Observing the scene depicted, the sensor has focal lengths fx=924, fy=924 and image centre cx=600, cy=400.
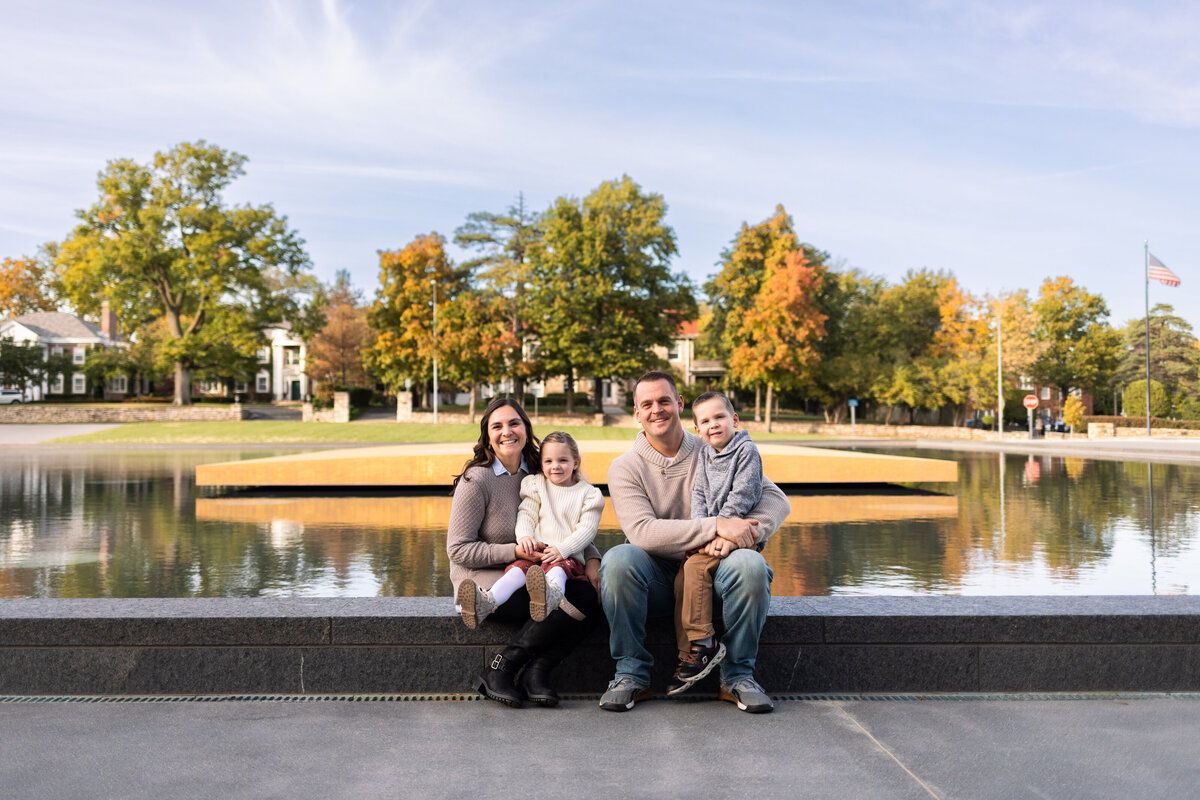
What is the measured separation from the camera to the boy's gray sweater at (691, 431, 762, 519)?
4.06 metres

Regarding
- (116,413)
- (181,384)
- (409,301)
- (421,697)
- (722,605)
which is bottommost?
(421,697)

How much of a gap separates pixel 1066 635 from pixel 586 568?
2.15 m

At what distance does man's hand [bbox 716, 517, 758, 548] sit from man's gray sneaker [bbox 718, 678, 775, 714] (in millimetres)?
577

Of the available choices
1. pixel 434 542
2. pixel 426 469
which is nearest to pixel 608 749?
pixel 434 542

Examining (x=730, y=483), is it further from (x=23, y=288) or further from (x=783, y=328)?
(x=23, y=288)

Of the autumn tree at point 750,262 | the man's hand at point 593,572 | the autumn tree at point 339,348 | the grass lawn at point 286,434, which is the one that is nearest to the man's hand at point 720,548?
the man's hand at point 593,572

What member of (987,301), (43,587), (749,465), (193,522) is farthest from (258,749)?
(987,301)

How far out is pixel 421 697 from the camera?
13.3 feet

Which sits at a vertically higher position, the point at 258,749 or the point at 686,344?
the point at 686,344

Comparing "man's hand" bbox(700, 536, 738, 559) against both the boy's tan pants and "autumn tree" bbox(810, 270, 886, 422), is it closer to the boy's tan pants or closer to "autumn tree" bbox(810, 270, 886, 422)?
the boy's tan pants

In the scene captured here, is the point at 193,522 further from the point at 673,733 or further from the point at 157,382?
the point at 157,382

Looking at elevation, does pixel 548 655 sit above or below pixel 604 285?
below

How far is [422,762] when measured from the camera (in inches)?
129

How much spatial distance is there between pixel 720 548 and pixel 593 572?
0.61 metres
